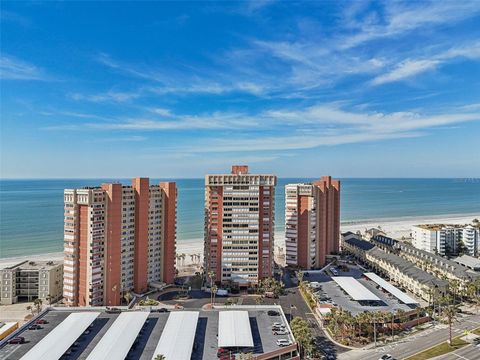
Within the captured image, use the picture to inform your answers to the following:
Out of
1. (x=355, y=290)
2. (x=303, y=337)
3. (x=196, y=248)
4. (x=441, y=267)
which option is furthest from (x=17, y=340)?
(x=441, y=267)

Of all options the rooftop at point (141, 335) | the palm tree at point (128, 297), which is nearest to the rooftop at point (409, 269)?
the rooftop at point (141, 335)

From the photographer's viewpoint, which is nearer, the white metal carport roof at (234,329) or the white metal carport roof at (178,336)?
the white metal carport roof at (178,336)

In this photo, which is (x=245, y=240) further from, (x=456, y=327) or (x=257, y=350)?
(x=456, y=327)

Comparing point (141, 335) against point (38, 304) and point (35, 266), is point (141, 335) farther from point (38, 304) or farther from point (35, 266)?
point (35, 266)

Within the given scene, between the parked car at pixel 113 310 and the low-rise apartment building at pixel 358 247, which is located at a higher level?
the low-rise apartment building at pixel 358 247

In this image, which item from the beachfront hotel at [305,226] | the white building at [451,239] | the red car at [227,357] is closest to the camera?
the red car at [227,357]

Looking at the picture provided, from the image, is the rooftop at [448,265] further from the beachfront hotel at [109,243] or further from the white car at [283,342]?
the beachfront hotel at [109,243]
